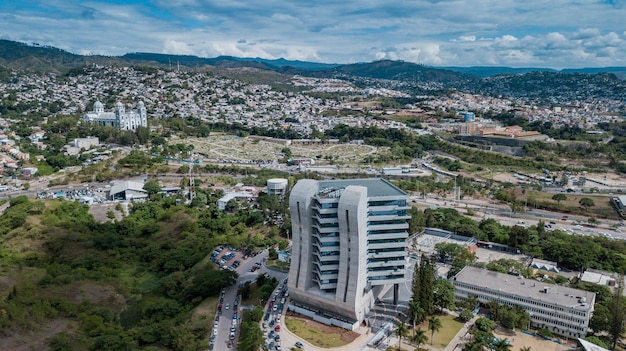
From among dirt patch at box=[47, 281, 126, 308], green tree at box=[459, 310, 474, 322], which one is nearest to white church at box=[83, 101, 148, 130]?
dirt patch at box=[47, 281, 126, 308]

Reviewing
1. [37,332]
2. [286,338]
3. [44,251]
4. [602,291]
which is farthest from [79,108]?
[602,291]

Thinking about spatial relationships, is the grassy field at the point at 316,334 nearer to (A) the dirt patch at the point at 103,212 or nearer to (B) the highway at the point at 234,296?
(B) the highway at the point at 234,296

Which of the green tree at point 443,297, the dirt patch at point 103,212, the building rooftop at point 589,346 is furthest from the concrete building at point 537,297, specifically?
the dirt patch at point 103,212

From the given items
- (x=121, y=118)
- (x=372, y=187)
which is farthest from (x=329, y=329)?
(x=121, y=118)

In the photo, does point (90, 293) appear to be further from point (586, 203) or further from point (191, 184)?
point (586, 203)

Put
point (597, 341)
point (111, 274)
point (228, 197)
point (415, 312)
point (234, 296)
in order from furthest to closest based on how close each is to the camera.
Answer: point (228, 197), point (111, 274), point (234, 296), point (415, 312), point (597, 341)

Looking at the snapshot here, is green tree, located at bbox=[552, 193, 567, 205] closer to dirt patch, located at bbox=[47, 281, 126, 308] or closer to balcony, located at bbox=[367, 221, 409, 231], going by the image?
balcony, located at bbox=[367, 221, 409, 231]
